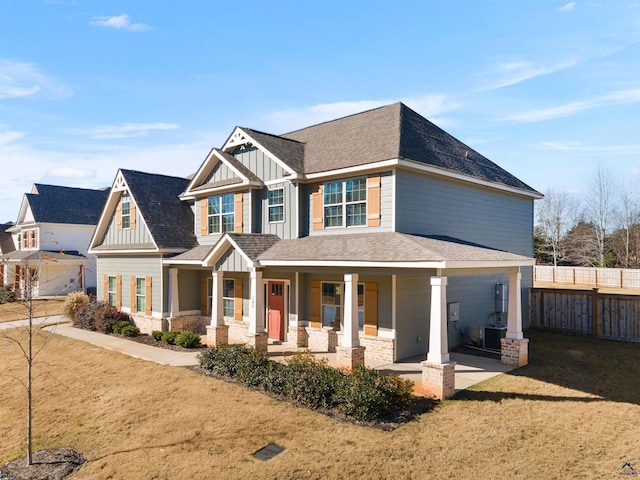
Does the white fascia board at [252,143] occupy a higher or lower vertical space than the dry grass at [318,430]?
higher

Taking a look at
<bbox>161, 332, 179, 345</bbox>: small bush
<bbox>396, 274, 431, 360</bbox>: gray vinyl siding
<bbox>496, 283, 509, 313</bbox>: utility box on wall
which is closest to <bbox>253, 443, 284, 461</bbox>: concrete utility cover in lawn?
<bbox>396, 274, 431, 360</bbox>: gray vinyl siding

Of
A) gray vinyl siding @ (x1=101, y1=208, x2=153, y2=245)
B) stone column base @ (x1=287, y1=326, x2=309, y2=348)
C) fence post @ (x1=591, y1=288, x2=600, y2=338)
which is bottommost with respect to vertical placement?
stone column base @ (x1=287, y1=326, x2=309, y2=348)

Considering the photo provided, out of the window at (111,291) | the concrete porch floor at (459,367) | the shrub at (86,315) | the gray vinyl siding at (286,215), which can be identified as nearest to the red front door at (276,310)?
the concrete porch floor at (459,367)

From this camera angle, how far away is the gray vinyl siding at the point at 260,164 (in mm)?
16873

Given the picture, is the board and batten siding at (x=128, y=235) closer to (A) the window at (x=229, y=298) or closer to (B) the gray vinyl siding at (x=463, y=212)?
(A) the window at (x=229, y=298)

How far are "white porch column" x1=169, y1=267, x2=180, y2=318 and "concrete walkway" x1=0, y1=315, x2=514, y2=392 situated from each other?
6.80ft

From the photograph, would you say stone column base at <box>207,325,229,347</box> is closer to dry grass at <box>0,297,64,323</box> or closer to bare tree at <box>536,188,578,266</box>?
dry grass at <box>0,297,64,323</box>

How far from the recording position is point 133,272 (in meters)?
20.7

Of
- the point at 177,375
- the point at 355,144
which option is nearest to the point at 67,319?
the point at 177,375

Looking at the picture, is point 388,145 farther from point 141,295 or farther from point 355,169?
point 141,295

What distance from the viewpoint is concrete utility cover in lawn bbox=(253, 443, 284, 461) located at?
7.58 m

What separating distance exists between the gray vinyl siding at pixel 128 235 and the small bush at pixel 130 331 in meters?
3.85

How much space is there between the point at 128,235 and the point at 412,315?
14.5 m

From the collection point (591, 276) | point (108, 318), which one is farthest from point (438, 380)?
point (591, 276)
